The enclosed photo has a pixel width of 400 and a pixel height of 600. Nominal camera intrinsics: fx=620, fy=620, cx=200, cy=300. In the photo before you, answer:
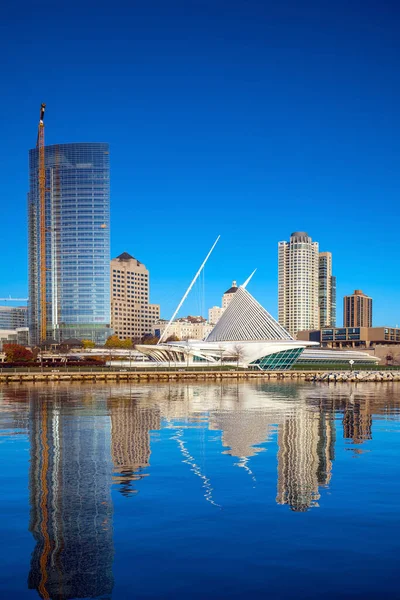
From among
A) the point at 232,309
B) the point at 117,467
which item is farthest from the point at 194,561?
the point at 232,309

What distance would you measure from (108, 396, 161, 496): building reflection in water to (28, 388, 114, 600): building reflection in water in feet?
1.63

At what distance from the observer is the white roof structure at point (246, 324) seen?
12638 centimetres

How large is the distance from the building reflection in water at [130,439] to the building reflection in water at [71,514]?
1.63ft

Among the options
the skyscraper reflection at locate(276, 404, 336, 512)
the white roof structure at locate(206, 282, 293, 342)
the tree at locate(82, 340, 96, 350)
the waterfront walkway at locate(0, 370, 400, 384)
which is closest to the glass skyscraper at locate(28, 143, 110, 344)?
the tree at locate(82, 340, 96, 350)

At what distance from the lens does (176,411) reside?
43.9m

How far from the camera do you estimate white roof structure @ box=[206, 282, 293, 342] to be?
12638 cm

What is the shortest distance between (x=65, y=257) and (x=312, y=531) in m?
184

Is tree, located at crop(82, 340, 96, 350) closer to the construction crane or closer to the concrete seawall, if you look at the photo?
the construction crane

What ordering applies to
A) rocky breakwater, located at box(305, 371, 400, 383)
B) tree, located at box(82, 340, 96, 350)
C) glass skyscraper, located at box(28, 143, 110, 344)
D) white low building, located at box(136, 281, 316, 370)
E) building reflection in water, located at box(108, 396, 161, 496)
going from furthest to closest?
glass skyscraper, located at box(28, 143, 110, 344)
tree, located at box(82, 340, 96, 350)
white low building, located at box(136, 281, 316, 370)
rocky breakwater, located at box(305, 371, 400, 383)
building reflection in water, located at box(108, 396, 161, 496)

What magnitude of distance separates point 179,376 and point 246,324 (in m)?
37.4

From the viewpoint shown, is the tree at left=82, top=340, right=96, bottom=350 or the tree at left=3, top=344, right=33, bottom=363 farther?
the tree at left=82, top=340, right=96, bottom=350

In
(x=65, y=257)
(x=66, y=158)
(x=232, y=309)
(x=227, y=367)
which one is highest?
(x=66, y=158)

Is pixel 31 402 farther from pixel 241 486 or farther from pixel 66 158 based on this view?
pixel 66 158

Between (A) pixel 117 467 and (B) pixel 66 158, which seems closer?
(A) pixel 117 467
